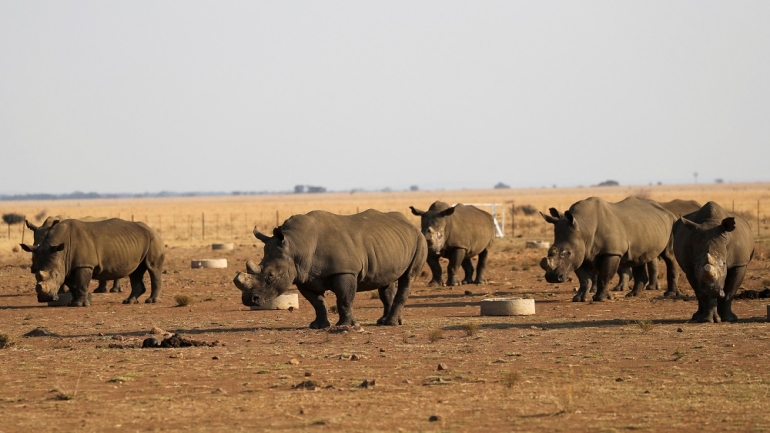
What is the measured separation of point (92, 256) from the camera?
26.2m

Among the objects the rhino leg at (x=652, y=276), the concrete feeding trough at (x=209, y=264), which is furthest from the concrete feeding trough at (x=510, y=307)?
the concrete feeding trough at (x=209, y=264)

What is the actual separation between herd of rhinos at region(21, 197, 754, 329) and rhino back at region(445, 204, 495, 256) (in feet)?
0.12

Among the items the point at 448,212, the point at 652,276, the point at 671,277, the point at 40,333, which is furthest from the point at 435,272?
the point at 40,333

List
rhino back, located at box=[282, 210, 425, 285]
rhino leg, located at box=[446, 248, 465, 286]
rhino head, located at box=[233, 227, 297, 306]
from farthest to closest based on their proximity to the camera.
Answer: rhino leg, located at box=[446, 248, 465, 286], rhino back, located at box=[282, 210, 425, 285], rhino head, located at box=[233, 227, 297, 306]

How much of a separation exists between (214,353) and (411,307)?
343 inches

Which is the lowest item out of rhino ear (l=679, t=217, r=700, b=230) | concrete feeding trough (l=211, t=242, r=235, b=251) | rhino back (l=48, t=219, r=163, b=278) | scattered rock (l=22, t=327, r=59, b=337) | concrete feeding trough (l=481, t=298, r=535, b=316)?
concrete feeding trough (l=211, t=242, r=235, b=251)

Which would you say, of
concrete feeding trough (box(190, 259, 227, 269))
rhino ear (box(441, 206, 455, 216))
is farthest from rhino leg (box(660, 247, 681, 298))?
concrete feeding trough (box(190, 259, 227, 269))

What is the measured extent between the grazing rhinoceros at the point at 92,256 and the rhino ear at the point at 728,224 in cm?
1291

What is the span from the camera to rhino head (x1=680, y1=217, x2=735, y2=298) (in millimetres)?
19141

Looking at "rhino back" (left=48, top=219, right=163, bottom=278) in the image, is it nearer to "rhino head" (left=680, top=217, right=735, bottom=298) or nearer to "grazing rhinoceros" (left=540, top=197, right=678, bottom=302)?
"grazing rhinoceros" (left=540, top=197, right=678, bottom=302)

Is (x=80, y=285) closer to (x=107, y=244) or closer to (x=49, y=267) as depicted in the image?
(x=49, y=267)

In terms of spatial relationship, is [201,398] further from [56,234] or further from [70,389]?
[56,234]

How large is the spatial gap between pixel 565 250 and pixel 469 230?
28.0ft

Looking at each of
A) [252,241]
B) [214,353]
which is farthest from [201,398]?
[252,241]
